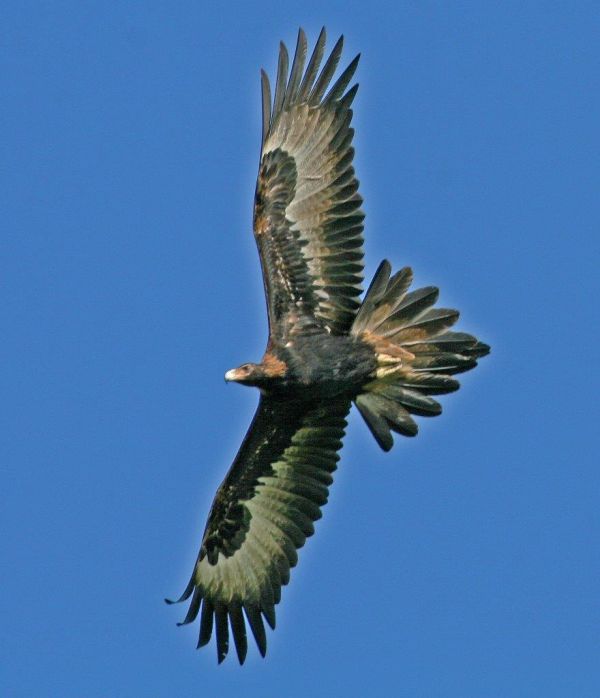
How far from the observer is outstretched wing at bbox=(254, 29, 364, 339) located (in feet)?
42.8

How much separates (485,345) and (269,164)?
2368mm

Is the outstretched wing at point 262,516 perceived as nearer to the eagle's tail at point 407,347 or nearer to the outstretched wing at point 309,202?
the eagle's tail at point 407,347

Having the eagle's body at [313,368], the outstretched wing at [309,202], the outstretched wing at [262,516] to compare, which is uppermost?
the outstretched wing at [309,202]

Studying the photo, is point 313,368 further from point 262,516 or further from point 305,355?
point 262,516

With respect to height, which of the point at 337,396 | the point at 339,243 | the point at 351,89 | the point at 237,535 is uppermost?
the point at 351,89

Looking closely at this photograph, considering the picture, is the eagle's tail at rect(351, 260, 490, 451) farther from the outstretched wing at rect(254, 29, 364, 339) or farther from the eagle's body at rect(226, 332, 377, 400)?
the outstretched wing at rect(254, 29, 364, 339)

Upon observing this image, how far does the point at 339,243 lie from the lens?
42.8 ft

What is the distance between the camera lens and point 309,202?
13.2 meters

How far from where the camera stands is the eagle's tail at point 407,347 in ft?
41.8

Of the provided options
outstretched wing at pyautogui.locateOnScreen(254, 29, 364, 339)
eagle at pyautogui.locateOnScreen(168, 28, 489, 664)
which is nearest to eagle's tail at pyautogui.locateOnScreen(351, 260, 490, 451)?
eagle at pyautogui.locateOnScreen(168, 28, 489, 664)

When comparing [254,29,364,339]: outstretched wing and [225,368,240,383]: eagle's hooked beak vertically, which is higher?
[254,29,364,339]: outstretched wing

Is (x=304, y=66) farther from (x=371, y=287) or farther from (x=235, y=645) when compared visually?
(x=235, y=645)

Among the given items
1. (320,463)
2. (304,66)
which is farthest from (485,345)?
(304,66)

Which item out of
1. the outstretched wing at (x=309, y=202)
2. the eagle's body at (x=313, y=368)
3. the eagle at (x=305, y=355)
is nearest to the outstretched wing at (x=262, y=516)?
the eagle at (x=305, y=355)
